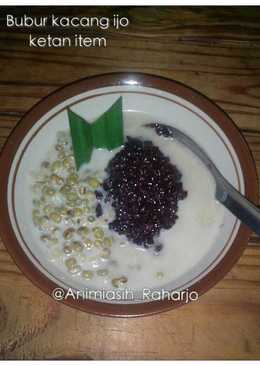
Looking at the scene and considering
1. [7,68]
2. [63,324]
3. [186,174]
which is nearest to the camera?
[63,324]

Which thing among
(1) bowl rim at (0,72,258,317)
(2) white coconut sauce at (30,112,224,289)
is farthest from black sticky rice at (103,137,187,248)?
(1) bowl rim at (0,72,258,317)

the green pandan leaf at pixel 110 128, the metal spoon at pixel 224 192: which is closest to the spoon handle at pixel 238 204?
the metal spoon at pixel 224 192

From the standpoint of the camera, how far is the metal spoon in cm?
115

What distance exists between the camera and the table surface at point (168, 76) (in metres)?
1.18

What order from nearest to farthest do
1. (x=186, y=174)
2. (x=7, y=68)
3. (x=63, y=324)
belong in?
(x=63, y=324) < (x=186, y=174) < (x=7, y=68)

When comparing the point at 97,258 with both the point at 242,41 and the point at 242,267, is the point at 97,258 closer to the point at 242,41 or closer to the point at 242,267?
the point at 242,267

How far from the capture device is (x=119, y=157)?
1265mm

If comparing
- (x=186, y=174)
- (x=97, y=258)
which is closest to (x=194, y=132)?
(x=186, y=174)

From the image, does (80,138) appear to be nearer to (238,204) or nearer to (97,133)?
(97,133)

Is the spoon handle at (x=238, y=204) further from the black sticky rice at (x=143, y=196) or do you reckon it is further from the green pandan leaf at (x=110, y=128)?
the green pandan leaf at (x=110, y=128)

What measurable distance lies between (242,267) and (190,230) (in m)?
0.14

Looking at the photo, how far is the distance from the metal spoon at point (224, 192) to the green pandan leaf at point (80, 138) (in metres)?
0.17

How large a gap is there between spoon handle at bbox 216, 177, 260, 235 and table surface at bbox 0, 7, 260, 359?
0.35ft

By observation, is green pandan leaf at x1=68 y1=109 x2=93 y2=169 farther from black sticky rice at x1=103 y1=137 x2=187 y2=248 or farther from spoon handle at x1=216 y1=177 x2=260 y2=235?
spoon handle at x1=216 y1=177 x2=260 y2=235
